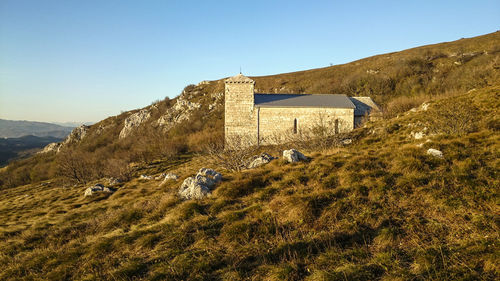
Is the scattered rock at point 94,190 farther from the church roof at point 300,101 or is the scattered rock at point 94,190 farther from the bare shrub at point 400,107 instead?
the bare shrub at point 400,107

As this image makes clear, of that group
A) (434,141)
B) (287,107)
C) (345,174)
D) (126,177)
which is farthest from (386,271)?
(126,177)

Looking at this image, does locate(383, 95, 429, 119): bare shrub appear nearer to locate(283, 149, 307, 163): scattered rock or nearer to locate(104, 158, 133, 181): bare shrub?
locate(283, 149, 307, 163): scattered rock

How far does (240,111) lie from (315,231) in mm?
21362

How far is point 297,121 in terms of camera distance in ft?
82.2

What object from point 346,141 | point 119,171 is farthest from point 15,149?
point 346,141

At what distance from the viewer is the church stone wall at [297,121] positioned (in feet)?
79.2

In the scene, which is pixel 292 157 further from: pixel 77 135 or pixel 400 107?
pixel 77 135

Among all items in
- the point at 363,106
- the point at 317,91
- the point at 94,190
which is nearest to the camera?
the point at 94,190

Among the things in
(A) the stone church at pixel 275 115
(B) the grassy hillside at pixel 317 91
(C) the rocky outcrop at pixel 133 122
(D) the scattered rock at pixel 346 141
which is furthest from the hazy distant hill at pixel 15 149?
(D) the scattered rock at pixel 346 141

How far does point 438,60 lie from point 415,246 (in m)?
58.7

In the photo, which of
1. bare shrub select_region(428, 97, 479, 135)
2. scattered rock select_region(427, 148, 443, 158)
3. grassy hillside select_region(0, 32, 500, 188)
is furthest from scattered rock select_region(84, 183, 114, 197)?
bare shrub select_region(428, 97, 479, 135)

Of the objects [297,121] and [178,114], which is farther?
[178,114]

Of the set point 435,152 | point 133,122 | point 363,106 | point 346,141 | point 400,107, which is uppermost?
point 133,122

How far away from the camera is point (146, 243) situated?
564 centimetres
